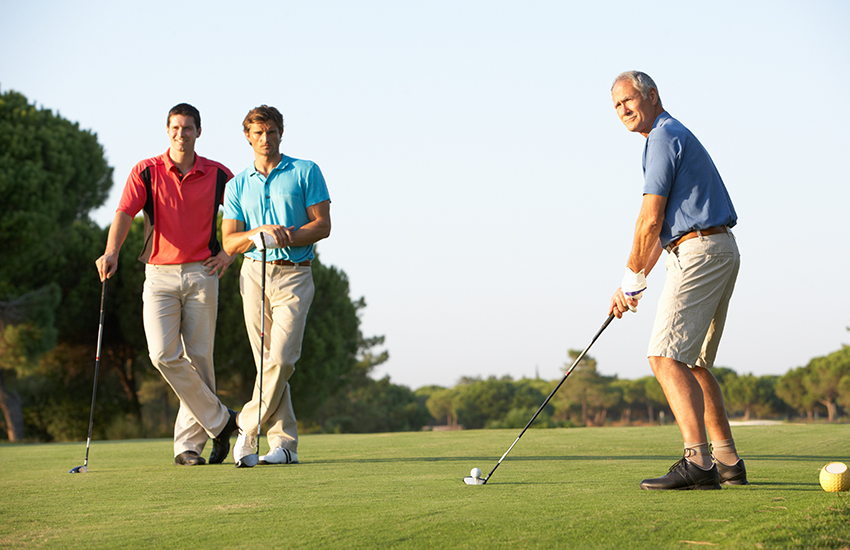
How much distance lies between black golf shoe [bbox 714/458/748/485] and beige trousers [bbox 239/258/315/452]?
8.81ft

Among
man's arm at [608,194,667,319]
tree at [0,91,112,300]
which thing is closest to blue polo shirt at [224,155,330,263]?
man's arm at [608,194,667,319]

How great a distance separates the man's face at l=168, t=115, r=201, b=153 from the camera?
5.48 m

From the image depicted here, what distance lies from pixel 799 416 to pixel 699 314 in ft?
174

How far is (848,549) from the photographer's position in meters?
2.24

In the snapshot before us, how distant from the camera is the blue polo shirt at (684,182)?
12.1ft

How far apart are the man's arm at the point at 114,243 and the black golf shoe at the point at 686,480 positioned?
3598 mm

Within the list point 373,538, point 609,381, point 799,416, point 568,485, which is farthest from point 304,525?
point 609,381

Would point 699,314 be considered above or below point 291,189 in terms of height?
below

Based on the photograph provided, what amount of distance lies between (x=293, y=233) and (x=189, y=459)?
64.2 inches

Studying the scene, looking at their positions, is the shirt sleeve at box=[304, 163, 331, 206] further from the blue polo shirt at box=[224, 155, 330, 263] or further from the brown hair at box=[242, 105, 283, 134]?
the brown hair at box=[242, 105, 283, 134]

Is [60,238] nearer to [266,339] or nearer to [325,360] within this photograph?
[325,360]

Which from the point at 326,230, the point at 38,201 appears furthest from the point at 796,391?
the point at 326,230

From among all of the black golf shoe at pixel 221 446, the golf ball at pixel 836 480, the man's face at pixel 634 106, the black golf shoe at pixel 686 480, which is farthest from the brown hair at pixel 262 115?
the golf ball at pixel 836 480

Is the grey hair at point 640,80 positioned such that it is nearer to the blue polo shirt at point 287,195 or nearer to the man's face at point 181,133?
the blue polo shirt at point 287,195
